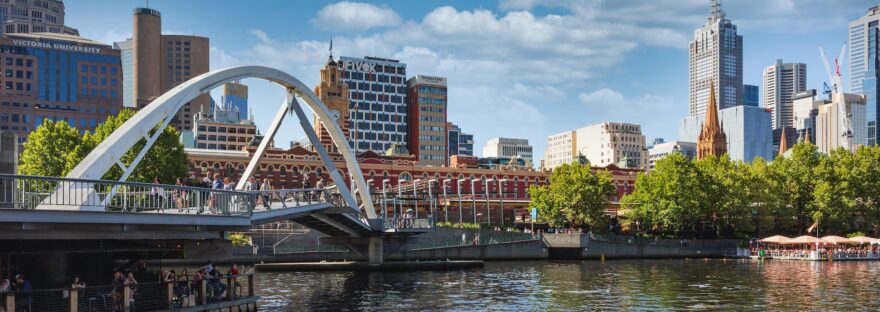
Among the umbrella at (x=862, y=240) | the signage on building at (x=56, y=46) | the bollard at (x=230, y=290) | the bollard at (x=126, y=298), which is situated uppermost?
the signage on building at (x=56, y=46)

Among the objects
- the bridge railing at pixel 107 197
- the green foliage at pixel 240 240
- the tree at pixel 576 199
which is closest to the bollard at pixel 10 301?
the bridge railing at pixel 107 197

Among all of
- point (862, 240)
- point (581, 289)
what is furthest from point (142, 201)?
point (862, 240)

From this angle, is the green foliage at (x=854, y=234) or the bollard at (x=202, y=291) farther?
the green foliage at (x=854, y=234)

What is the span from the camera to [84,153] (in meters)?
83.9

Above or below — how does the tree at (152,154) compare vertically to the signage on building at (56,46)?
below

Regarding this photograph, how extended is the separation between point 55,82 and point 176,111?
6006 inches

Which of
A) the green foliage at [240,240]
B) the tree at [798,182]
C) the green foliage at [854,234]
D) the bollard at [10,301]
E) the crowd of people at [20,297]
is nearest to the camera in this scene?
the bollard at [10,301]

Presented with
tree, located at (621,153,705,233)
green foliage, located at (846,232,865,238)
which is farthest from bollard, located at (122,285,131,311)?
green foliage, located at (846,232,865,238)

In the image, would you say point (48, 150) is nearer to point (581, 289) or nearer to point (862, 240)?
point (581, 289)

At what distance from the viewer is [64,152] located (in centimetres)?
8806

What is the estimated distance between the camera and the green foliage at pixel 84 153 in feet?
282

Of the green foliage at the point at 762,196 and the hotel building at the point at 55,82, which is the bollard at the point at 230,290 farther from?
the hotel building at the point at 55,82

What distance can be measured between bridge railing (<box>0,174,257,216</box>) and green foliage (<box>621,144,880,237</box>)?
7570 cm

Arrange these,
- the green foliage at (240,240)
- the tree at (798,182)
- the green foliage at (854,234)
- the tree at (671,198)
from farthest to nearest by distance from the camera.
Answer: the tree at (798,182) < the tree at (671,198) < the green foliage at (854,234) < the green foliage at (240,240)
